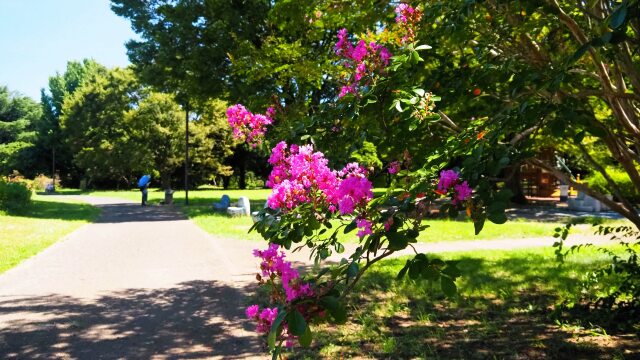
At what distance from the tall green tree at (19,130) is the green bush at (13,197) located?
38118 millimetres

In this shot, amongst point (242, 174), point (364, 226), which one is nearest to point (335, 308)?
point (364, 226)

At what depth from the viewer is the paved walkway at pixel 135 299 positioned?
4.82 meters

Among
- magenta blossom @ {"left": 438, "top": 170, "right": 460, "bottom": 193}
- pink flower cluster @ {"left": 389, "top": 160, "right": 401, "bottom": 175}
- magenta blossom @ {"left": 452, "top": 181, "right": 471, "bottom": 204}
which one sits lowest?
magenta blossom @ {"left": 452, "top": 181, "right": 471, "bottom": 204}

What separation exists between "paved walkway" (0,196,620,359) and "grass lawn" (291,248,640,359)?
1.13m

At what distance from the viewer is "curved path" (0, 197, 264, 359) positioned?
4797 millimetres

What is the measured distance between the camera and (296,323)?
6.30 ft

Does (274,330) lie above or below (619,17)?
below

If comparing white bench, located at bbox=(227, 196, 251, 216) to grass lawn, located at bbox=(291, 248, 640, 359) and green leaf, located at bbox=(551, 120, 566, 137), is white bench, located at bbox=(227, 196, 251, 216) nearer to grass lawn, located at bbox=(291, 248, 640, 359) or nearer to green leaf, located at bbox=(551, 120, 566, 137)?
grass lawn, located at bbox=(291, 248, 640, 359)

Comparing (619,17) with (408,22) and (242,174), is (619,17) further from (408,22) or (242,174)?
(242,174)

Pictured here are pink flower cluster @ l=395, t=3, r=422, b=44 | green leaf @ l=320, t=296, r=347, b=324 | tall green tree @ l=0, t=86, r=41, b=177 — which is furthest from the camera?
tall green tree @ l=0, t=86, r=41, b=177

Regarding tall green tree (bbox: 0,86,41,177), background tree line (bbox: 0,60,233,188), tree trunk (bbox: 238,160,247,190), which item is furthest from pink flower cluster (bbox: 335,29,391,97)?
tall green tree (bbox: 0,86,41,177)

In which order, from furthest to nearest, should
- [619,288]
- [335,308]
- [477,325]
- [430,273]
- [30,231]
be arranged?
[30,231], [619,288], [477,325], [430,273], [335,308]

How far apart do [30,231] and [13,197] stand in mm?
7354

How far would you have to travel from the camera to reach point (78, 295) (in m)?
6.93
